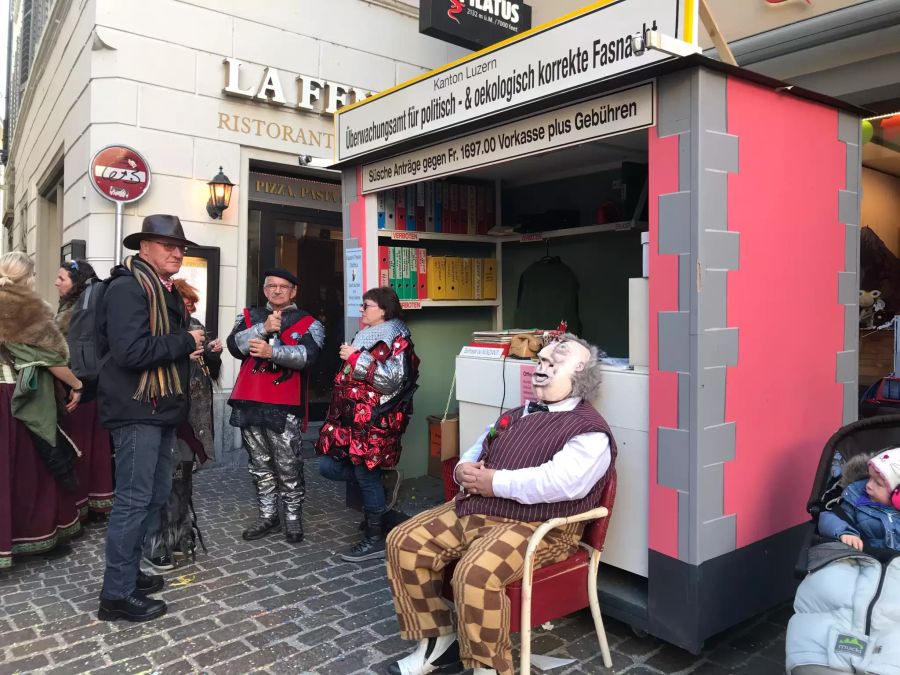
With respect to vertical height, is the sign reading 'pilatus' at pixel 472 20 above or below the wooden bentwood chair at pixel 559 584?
above

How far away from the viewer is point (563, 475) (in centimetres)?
280

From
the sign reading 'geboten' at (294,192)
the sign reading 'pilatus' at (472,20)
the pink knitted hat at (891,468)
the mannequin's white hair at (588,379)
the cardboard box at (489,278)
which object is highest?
the sign reading 'pilatus' at (472,20)

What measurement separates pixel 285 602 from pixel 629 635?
5.79ft

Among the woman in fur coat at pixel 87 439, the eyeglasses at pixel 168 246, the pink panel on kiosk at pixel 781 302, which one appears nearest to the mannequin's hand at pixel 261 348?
the eyeglasses at pixel 168 246

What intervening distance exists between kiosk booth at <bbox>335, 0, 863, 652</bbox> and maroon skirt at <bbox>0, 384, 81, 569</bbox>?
2.67 metres

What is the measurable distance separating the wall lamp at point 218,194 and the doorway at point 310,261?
25.2 inches

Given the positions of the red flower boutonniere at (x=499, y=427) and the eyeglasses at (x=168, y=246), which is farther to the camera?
the eyeglasses at (x=168, y=246)

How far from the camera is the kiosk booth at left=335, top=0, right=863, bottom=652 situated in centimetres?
296

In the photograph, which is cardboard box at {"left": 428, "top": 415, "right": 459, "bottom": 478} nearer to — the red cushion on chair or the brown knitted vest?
the brown knitted vest

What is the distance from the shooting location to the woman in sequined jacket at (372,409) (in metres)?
4.36

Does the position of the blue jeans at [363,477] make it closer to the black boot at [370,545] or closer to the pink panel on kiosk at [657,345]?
the black boot at [370,545]

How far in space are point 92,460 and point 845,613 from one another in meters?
4.72

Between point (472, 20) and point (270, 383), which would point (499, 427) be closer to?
point (270, 383)

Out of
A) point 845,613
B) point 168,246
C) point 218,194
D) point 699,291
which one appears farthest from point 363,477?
point 218,194
